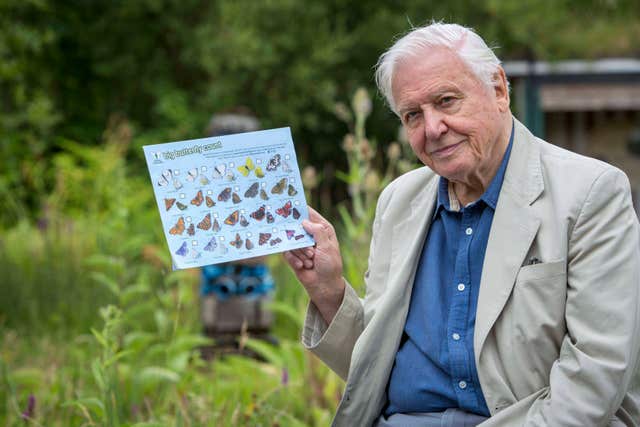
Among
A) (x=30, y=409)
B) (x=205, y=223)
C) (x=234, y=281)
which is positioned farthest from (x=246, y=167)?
(x=234, y=281)

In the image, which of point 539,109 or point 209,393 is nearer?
point 209,393

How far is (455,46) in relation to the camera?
2154 millimetres

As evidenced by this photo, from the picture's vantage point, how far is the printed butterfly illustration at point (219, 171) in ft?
7.49

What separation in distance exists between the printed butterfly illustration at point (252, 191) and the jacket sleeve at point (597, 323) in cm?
86

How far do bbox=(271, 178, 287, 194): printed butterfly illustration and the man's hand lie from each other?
4.5 inches

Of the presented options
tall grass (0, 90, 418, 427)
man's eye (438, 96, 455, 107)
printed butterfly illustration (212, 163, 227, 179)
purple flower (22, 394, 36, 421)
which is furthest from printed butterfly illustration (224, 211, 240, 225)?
purple flower (22, 394, 36, 421)

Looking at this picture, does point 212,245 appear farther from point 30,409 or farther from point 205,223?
point 30,409

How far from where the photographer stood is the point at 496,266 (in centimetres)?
213

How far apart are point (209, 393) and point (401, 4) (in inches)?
388

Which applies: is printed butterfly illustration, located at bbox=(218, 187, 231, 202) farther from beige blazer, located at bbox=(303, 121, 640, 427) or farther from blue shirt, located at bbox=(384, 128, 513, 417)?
beige blazer, located at bbox=(303, 121, 640, 427)

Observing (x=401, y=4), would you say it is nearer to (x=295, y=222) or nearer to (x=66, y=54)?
(x=66, y=54)

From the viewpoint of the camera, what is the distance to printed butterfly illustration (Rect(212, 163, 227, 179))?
2.28 metres

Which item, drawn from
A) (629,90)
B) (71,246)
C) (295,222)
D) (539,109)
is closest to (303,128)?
(539,109)

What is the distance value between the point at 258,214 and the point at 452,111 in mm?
600
